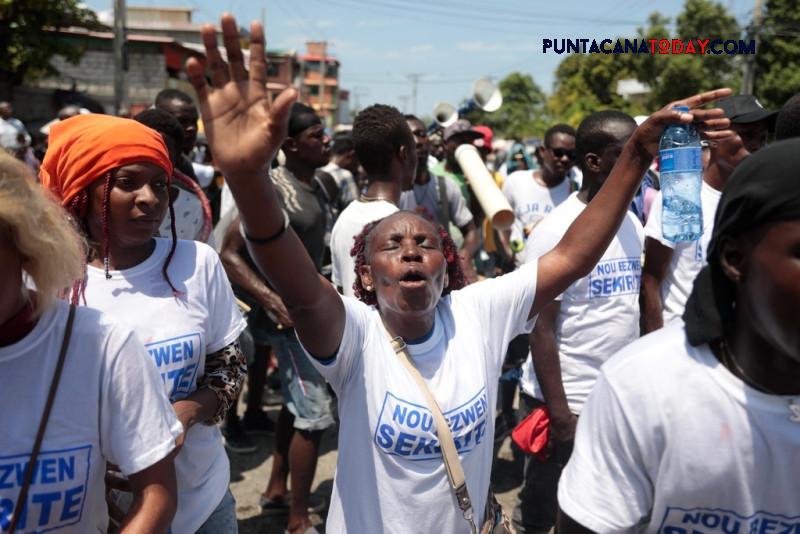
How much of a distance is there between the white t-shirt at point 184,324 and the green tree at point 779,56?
98.3 ft

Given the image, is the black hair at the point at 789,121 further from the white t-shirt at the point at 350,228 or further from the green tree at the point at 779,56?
the green tree at the point at 779,56

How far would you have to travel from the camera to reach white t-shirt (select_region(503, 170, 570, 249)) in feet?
20.7

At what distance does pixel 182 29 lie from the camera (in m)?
53.2

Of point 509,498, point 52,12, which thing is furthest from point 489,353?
point 52,12

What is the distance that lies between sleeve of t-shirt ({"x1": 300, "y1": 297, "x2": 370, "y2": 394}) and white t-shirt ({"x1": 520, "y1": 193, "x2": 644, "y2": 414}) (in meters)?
1.26

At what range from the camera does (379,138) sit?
368cm

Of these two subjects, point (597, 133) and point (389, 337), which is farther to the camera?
point (597, 133)

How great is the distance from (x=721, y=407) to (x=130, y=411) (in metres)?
1.28

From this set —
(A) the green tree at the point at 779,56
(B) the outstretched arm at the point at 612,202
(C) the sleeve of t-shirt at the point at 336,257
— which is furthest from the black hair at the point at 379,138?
(A) the green tree at the point at 779,56

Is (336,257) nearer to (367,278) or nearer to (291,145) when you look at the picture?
(291,145)

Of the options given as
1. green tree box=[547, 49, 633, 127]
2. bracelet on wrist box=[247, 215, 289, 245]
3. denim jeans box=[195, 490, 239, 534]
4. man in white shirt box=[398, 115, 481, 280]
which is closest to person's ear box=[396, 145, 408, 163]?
man in white shirt box=[398, 115, 481, 280]

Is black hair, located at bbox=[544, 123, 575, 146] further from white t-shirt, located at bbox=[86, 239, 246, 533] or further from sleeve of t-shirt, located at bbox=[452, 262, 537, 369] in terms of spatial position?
white t-shirt, located at bbox=[86, 239, 246, 533]

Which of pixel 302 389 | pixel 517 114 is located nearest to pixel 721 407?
pixel 302 389

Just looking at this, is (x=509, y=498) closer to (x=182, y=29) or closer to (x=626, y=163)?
(x=626, y=163)
